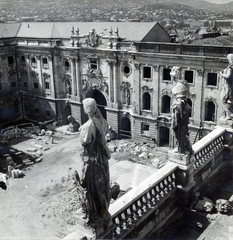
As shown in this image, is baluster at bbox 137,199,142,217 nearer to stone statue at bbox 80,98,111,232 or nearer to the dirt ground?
stone statue at bbox 80,98,111,232

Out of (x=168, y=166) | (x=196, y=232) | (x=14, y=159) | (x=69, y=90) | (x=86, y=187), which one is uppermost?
(x=86, y=187)

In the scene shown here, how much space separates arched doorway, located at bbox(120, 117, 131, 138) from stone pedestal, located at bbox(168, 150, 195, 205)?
35851 millimetres

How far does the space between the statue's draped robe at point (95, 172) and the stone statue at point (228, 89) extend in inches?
341

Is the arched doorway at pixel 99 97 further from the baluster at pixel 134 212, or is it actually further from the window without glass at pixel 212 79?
the baluster at pixel 134 212

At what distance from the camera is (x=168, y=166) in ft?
39.4

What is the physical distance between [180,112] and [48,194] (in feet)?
79.7

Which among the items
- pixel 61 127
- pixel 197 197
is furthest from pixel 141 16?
pixel 197 197

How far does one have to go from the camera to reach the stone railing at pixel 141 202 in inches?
378

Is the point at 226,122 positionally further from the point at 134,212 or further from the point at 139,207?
the point at 134,212

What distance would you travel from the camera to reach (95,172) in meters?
7.96

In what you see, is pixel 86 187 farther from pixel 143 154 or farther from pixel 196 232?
pixel 143 154

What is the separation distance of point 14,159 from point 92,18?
4205 cm

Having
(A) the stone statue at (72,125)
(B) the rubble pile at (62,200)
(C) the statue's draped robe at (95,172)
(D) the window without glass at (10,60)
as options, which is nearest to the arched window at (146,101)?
(A) the stone statue at (72,125)

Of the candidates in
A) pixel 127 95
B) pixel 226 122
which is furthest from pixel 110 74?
pixel 226 122
